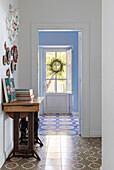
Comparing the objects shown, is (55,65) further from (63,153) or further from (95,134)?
(63,153)

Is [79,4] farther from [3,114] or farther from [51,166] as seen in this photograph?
[51,166]

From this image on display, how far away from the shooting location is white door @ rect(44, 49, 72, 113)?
765cm

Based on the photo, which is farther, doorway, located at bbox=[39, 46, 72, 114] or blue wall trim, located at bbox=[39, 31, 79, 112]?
doorway, located at bbox=[39, 46, 72, 114]

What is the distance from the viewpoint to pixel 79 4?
4.52 metres

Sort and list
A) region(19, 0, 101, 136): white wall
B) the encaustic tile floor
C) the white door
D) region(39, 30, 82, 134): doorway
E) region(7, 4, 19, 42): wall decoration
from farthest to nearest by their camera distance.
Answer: the white door → region(39, 30, 82, 134): doorway → region(19, 0, 101, 136): white wall → region(7, 4, 19, 42): wall decoration → the encaustic tile floor

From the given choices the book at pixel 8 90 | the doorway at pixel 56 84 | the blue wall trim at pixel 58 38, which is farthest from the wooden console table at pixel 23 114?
the blue wall trim at pixel 58 38

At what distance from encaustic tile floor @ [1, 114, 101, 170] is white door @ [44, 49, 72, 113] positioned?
2.53 metres

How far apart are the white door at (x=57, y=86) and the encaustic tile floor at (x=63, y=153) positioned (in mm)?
2533

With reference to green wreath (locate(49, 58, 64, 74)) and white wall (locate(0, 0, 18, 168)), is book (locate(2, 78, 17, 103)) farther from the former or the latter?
green wreath (locate(49, 58, 64, 74))

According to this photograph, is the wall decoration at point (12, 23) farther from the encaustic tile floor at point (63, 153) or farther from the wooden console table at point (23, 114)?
the encaustic tile floor at point (63, 153)

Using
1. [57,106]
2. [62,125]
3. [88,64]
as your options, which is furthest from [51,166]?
[57,106]

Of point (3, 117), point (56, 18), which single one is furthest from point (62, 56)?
point (3, 117)

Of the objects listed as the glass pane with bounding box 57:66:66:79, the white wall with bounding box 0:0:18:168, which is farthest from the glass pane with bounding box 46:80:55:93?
the white wall with bounding box 0:0:18:168

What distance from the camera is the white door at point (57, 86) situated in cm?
765
